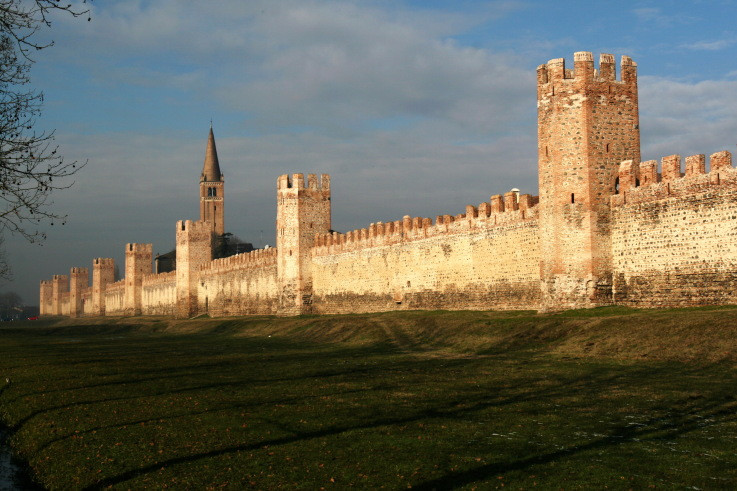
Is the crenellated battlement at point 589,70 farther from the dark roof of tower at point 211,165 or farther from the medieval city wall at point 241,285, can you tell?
the dark roof of tower at point 211,165

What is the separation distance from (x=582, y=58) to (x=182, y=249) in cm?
4474

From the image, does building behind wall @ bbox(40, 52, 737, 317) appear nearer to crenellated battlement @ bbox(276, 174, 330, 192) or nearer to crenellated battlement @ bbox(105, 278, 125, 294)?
crenellated battlement @ bbox(276, 174, 330, 192)

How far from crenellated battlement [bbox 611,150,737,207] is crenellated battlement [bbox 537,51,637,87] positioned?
276cm

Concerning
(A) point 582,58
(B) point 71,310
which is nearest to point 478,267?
(A) point 582,58

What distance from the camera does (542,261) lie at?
23078 mm

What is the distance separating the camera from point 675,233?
65.0 ft

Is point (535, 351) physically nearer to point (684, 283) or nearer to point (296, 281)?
point (684, 283)

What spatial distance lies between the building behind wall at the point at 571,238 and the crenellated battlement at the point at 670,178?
34 mm

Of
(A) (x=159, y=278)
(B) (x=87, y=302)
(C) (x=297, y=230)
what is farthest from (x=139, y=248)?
(C) (x=297, y=230)

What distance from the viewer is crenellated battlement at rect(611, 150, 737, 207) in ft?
60.9

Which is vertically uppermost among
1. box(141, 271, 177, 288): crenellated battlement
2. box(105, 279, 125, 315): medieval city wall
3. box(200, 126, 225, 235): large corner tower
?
box(200, 126, 225, 235): large corner tower

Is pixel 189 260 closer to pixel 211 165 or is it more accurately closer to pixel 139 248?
pixel 139 248

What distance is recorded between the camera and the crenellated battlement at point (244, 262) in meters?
46.9

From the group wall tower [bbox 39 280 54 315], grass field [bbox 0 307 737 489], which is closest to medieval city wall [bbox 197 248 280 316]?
grass field [bbox 0 307 737 489]
